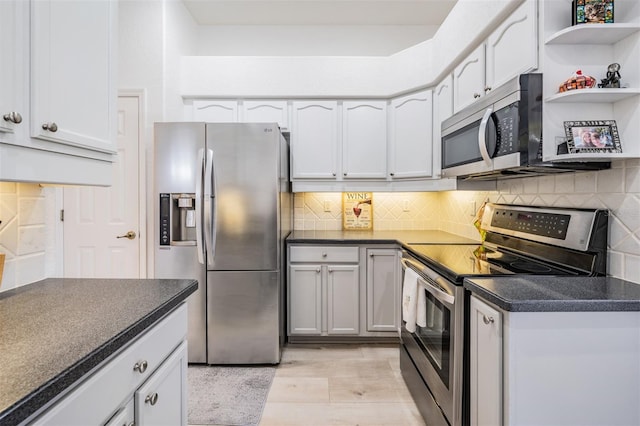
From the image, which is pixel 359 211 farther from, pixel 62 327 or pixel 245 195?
pixel 62 327

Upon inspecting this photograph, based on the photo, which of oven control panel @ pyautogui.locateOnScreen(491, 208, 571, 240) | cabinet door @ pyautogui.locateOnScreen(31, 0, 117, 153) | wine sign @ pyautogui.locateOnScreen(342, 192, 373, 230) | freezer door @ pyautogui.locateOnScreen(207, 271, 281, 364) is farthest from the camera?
wine sign @ pyautogui.locateOnScreen(342, 192, 373, 230)

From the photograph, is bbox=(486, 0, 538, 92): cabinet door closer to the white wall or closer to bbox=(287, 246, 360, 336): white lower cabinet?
bbox=(287, 246, 360, 336): white lower cabinet

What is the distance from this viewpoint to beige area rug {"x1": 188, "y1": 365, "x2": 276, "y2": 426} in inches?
84.6

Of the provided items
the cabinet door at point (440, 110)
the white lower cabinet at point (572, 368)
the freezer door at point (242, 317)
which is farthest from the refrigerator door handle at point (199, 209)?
the white lower cabinet at point (572, 368)

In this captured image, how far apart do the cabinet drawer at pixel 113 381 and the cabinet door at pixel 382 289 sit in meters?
2.11

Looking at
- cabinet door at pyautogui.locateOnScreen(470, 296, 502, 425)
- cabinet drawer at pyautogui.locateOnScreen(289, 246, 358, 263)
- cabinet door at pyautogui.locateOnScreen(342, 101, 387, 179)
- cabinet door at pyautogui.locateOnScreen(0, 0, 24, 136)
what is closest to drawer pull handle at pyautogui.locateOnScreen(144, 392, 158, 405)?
cabinet door at pyautogui.locateOnScreen(0, 0, 24, 136)

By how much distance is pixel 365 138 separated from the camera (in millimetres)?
3367

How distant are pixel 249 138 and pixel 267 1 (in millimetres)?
1440

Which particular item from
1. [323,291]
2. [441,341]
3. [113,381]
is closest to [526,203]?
[441,341]

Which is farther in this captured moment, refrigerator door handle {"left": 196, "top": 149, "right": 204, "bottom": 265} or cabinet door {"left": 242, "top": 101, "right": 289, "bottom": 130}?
cabinet door {"left": 242, "top": 101, "right": 289, "bottom": 130}

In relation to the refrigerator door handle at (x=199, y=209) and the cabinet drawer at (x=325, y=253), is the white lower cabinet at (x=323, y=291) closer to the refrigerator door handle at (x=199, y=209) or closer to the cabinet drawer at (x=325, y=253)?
the cabinet drawer at (x=325, y=253)

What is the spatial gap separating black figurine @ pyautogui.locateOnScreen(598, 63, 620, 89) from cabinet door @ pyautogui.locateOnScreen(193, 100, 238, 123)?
2713 mm

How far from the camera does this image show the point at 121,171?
2.96 metres

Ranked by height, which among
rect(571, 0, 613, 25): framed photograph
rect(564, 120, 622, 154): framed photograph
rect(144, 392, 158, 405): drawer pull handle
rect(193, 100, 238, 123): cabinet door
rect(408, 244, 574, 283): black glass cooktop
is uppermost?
rect(193, 100, 238, 123): cabinet door
